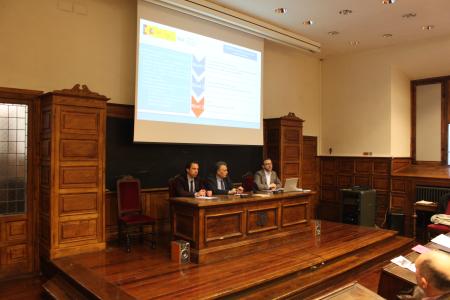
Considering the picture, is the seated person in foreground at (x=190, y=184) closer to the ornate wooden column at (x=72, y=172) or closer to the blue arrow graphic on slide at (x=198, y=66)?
the ornate wooden column at (x=72, y=172)

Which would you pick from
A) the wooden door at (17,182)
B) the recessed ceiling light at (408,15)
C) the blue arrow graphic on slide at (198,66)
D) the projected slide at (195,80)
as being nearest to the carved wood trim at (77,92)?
the wooden door at (17,182)

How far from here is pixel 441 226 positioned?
18.5ft

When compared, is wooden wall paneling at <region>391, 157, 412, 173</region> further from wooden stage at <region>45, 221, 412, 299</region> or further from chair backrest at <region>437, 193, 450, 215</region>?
wooden stage at <region>45, 221, 412, 299</region>

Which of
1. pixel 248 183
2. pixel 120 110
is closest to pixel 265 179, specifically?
pixel 248 183

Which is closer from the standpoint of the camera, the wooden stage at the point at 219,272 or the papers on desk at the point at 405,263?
the papers on desk at the point at 405,263

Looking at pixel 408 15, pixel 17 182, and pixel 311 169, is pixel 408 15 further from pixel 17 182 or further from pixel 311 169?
pixel 17 182

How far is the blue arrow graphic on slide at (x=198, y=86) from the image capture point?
5691 millimetres

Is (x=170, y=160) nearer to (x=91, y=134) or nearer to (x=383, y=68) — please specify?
(x=91, y=134)

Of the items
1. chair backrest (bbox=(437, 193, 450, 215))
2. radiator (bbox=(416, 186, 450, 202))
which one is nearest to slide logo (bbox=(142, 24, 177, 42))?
chair backrest (bbox=(437, 193, 450, 215))

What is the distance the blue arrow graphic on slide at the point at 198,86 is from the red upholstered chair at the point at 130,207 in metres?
1.67

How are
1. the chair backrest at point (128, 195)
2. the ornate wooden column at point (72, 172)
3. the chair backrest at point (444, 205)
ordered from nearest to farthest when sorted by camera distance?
the ornate wooden column at point (72, 172) < the chair backrest at point (128, 195) < the chair backrest at point (444, 205)

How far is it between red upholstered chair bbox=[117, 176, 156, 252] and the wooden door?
1.03 metres

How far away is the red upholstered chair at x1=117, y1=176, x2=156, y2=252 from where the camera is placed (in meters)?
4.75

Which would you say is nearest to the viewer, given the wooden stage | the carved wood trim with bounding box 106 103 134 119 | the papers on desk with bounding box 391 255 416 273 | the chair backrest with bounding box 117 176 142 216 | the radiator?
the papers on desk with bounding box 391 255 416 273
